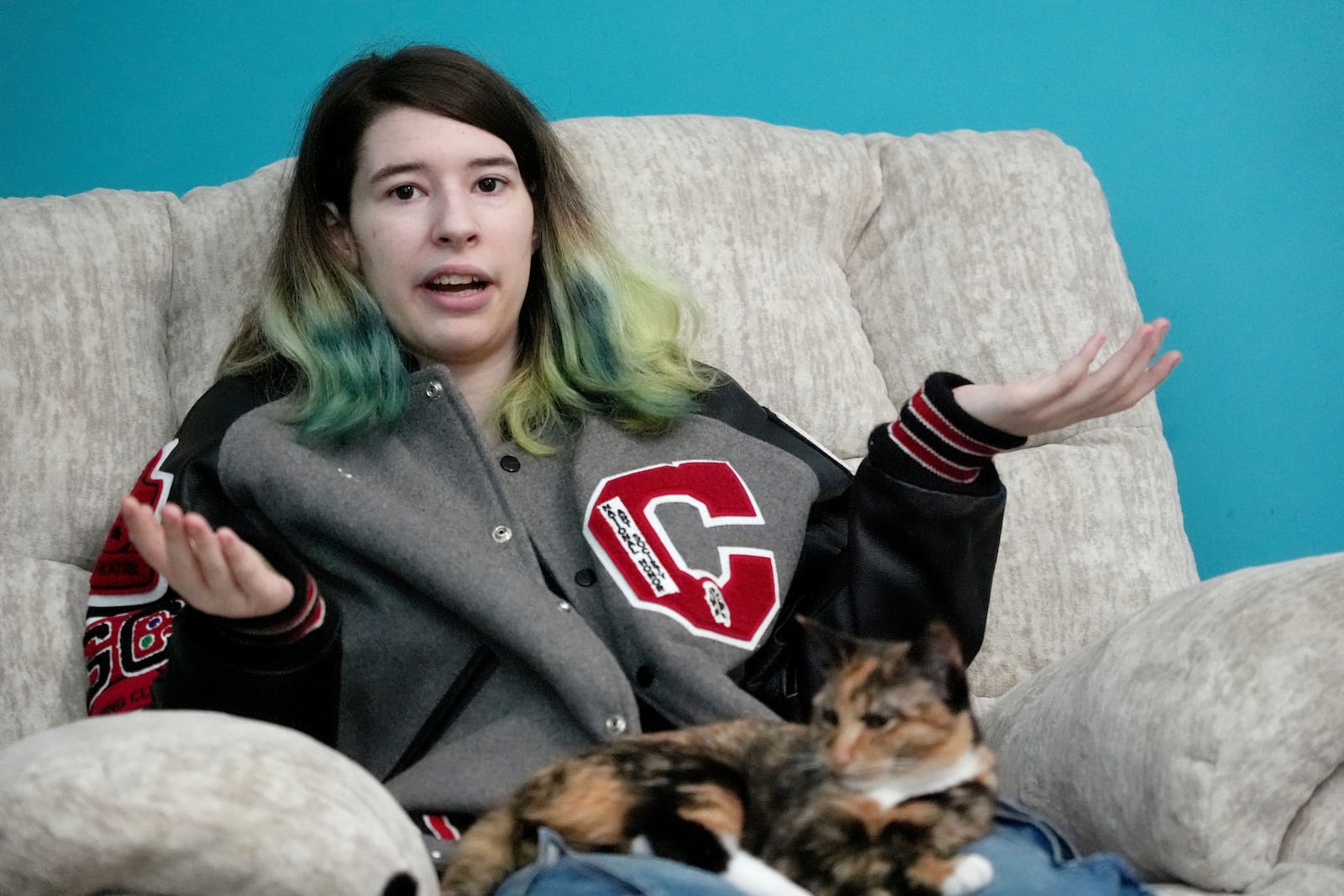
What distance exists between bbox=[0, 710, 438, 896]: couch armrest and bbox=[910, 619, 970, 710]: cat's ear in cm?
35

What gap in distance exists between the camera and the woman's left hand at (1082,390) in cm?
107

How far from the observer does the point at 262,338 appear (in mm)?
1493

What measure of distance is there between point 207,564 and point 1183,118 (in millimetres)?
1645

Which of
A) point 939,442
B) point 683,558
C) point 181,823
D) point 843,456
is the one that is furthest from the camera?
point 843,456

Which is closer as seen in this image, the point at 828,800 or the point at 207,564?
the point at 828,800

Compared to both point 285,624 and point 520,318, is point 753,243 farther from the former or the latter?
point 285,624

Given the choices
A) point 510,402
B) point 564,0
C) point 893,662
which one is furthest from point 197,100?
point 893,662

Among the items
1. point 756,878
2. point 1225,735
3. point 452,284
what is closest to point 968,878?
point 756,878

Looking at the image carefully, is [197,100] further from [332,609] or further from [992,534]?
[992,534]

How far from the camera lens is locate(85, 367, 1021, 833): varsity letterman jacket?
1.16 m

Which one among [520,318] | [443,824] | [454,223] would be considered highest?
[454,223]

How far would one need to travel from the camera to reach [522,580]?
3.97ft

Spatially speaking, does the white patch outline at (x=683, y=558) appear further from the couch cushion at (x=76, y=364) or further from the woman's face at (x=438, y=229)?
the couch cushion at (x=76, y=364)

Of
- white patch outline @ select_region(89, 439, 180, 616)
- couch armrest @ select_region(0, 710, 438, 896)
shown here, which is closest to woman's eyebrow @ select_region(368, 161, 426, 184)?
white patch outline @ select_region(89, 439, 180, 616)
